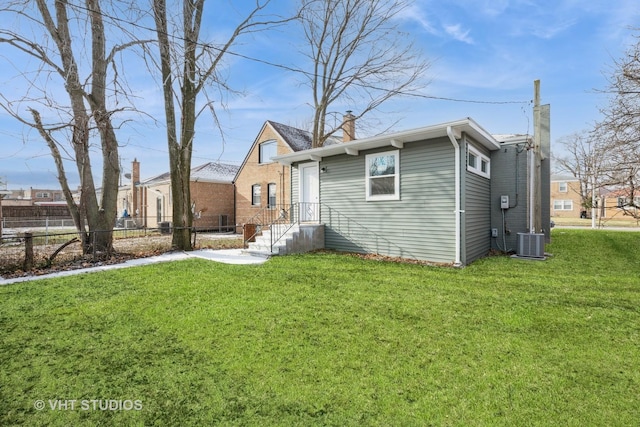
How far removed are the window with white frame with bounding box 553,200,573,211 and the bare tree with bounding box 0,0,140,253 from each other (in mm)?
39339

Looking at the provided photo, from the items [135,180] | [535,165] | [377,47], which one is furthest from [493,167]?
[135,180]

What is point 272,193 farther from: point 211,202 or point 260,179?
point 211,202

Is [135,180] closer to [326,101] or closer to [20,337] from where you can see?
[326,101]

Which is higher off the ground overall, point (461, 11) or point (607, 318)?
point (461, 11)

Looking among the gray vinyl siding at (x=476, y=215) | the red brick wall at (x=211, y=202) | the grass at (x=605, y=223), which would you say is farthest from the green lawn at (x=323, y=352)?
the grass at (x=605, y=223)

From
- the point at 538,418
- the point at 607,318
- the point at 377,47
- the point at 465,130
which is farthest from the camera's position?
the point at 377,47

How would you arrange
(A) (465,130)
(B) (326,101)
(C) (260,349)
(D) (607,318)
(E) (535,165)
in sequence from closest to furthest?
1. (C) (260,349)
2. (D) (607,318)
3. (A) (465,130)
4. (E) (535,165)
5. (B) (326,101)

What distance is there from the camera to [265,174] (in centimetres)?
1759

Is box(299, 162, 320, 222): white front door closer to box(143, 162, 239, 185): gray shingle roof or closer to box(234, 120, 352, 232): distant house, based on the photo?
box(234, 120, 352, 232): distant house

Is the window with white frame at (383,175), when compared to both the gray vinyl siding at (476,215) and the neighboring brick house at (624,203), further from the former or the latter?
the neighboring brick house at (624,203)

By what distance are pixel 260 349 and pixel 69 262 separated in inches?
279

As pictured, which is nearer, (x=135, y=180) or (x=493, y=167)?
(x=493, y=167)

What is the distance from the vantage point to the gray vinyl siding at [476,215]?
24.9 ft

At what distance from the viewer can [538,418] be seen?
211 centimetres
